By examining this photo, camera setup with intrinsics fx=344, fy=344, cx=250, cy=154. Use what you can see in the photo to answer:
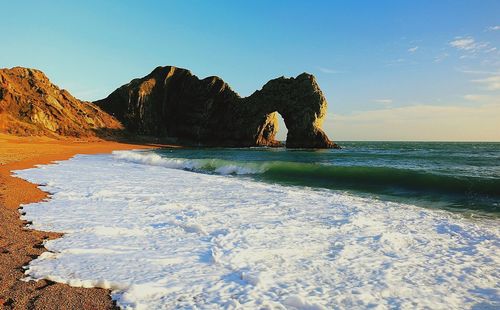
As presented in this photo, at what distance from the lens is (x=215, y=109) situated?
9500 cm

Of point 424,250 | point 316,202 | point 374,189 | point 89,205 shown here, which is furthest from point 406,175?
point 89,205

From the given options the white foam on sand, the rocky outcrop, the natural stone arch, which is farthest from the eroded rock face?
the white foam on sand

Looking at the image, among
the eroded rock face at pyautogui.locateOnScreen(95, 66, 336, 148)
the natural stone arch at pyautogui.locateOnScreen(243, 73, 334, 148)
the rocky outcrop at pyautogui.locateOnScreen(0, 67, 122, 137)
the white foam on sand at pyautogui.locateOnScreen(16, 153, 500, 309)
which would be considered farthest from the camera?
the eroded rock face at pyautogui.locateOnScreen(95, 66, 336, 148)

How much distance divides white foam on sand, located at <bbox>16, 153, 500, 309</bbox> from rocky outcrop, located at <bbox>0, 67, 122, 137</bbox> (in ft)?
172

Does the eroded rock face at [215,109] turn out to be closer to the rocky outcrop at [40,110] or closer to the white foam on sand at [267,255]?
the rocky outcrop at [40,110]

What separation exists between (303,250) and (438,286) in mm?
2023

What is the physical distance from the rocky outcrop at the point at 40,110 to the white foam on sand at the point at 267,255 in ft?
172

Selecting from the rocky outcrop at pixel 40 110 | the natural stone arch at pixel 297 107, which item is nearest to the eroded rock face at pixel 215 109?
the natural stone arch at pixel 297 107

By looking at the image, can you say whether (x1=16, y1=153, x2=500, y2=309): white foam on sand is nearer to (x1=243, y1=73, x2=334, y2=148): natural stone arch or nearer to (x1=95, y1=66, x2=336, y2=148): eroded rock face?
(x1=243, y1=73, x2=334, y2=148): natural stone arch

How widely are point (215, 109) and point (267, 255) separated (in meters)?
91.2

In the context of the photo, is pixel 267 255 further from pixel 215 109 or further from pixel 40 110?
pixel 215 109

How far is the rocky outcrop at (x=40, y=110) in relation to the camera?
5403cm

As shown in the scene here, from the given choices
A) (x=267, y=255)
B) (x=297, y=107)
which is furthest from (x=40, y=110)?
(x=267, y=255)

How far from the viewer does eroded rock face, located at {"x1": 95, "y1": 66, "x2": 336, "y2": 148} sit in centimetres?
7575
